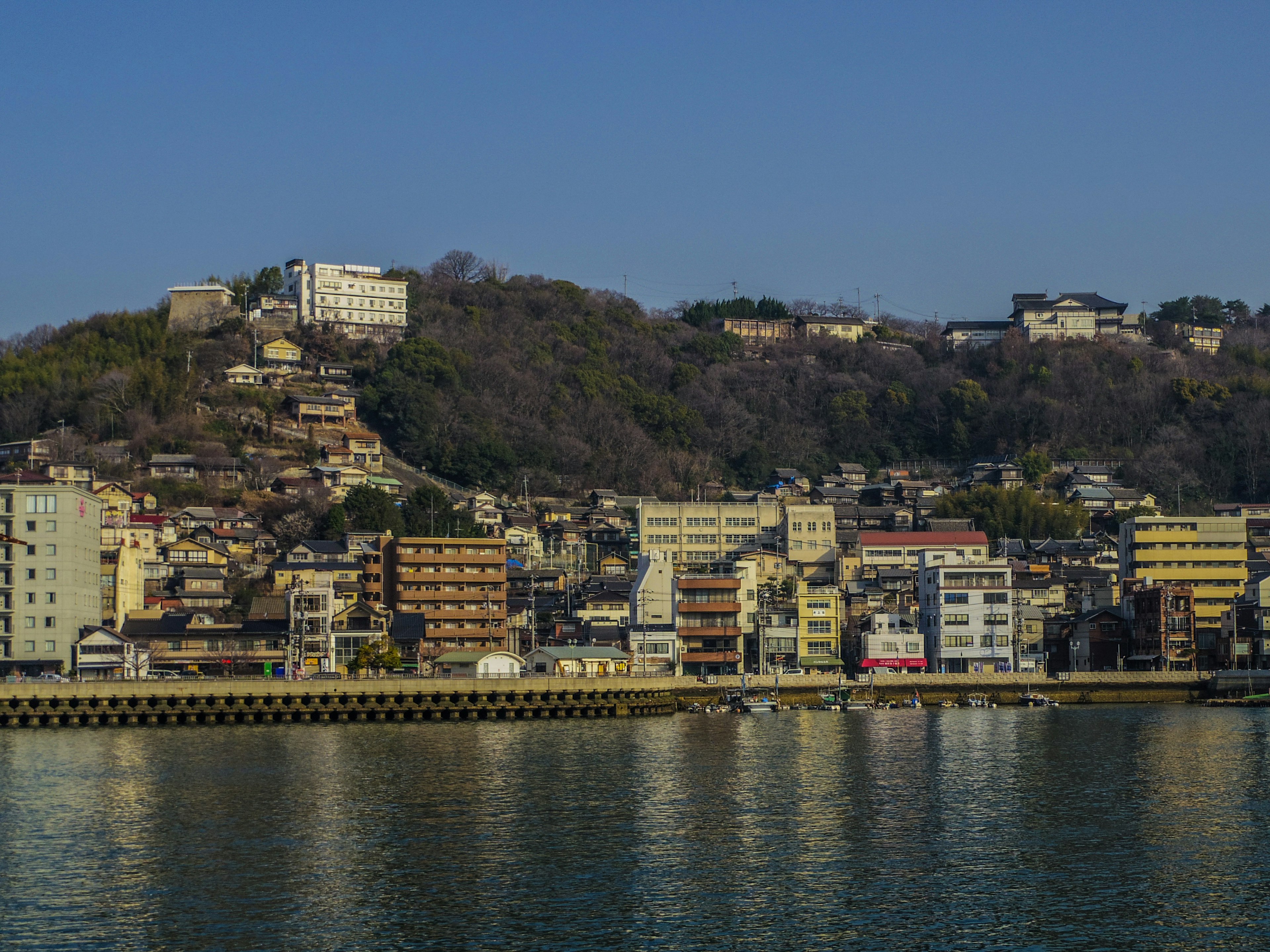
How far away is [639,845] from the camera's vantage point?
29.3m

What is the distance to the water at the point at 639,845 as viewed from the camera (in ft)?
74.6

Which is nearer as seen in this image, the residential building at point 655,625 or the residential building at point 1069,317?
the residential building at point 655,625

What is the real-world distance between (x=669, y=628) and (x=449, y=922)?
48085 millimetres

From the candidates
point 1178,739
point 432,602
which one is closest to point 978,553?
point 432,602

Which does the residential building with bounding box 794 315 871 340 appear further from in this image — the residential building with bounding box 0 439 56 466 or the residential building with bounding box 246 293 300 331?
the residential building with bounding box 0 439 56 466

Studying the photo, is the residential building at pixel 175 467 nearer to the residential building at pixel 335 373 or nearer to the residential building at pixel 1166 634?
the residential building at pixel 335 373

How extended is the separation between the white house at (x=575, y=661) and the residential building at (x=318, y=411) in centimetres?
5240

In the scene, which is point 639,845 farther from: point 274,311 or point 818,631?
point 274,311

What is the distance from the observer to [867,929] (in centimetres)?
2269

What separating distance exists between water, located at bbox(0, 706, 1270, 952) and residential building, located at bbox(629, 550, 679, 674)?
22.1 m

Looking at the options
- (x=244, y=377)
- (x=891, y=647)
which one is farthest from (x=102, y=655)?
(x=244, y=377)

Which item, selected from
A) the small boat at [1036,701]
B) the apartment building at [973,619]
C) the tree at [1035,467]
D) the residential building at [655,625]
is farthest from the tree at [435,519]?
the tree at [1035,467]

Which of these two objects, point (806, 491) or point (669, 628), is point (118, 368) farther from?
point (669, 628)

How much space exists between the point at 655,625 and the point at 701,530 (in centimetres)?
2661
